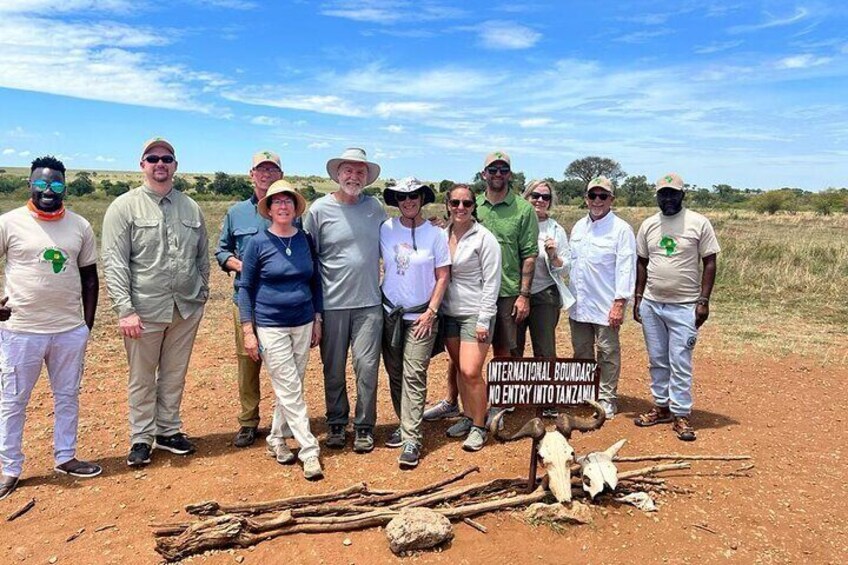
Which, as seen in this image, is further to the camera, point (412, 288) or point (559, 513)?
point (412, 288)

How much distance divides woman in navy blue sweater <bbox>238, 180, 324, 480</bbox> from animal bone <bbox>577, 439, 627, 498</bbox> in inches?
70.7

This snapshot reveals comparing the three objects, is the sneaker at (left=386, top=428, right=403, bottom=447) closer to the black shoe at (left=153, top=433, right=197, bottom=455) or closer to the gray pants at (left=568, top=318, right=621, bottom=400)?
the black shoe at (left=153, top=433, right=197, bottom=455)

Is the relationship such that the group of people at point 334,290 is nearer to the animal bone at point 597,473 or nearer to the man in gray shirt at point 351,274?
the man in gray shirt at point 351,274

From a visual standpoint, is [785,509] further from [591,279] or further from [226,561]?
[226,561]

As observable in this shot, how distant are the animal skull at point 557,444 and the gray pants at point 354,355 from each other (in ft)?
4.23

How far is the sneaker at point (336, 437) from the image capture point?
4.92 meters

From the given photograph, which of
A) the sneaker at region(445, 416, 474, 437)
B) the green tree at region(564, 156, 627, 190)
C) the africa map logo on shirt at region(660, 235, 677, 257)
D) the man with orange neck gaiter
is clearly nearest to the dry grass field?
the sneaker at region(445, 416, 474, 437)

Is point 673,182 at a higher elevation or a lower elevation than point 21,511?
higher

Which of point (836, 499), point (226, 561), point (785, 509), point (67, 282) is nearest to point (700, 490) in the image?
point (785, 509)

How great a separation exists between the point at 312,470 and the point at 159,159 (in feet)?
8.00

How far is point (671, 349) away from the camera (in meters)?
5.22

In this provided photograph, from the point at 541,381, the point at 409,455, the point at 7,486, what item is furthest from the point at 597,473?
the point at 7,486

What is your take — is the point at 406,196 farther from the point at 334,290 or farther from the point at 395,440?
the point at 395,440

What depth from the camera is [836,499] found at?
4.16 metres
